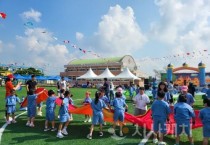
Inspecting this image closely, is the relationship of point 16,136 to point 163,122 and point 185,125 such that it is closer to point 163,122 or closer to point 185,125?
point 163,122

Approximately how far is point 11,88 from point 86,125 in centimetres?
334

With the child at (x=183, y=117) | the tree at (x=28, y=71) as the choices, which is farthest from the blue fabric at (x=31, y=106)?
the tree at (x=28, y=71)

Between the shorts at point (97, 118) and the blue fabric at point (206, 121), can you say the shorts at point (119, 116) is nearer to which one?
the shorts at point (97, 118)

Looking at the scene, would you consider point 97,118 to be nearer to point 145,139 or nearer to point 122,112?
point 122,112

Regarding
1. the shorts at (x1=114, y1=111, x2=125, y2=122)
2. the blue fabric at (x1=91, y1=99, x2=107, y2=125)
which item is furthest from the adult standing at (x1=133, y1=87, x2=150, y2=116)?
the blue fabric at (x1=91, y1=99, x2=107, y2=125)

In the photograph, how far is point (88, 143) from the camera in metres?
8.09

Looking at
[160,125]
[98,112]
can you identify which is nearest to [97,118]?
[98,112]

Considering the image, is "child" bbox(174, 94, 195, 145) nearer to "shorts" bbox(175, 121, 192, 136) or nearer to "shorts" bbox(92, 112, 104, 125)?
"shorts" bbox(175, 121, 192, 136)

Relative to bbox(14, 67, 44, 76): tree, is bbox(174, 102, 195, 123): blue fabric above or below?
below

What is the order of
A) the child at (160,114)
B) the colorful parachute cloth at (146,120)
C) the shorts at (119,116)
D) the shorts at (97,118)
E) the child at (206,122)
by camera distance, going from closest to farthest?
the child at (206,122), the child at (160,114), the colorful parachute cloth at (146,120), the shorts at (97,118), the shorts at (119,116)

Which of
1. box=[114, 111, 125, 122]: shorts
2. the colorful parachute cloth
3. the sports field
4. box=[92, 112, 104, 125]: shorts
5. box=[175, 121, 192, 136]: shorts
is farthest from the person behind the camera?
box=[114, 111, 125, 122]: shorts

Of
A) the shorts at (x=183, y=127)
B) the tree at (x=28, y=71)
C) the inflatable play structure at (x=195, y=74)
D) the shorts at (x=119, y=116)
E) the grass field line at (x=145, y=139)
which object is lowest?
the grass field line at (x=145, y=139)


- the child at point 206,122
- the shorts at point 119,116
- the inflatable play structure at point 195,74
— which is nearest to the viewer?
the child at point 206,122

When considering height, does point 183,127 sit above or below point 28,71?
below
